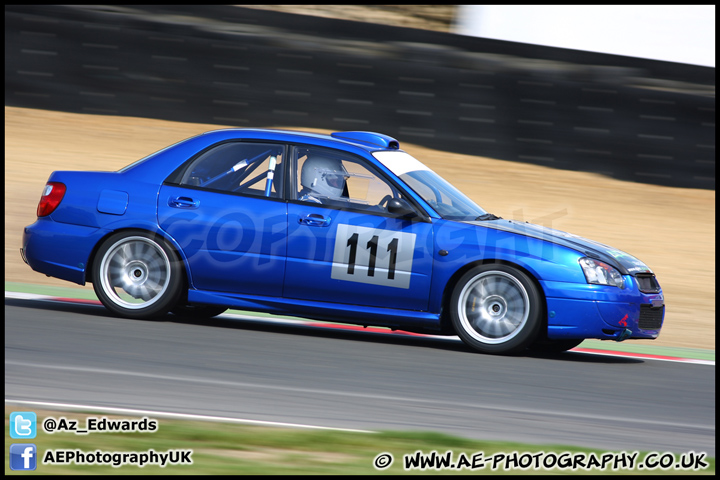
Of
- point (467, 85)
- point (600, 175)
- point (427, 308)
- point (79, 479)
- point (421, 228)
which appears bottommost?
point (79, 479)

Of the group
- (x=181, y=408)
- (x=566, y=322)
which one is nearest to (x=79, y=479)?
(x=181, y=408)

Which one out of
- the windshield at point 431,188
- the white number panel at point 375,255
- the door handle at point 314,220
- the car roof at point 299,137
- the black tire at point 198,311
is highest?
the car roof at point 299,137

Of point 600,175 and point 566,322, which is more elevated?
point 600,175

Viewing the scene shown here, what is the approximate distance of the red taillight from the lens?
7.52 metres

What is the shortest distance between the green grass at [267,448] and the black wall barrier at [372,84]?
13382mm

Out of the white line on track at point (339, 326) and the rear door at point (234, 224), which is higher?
the rear door at point (234, 224)

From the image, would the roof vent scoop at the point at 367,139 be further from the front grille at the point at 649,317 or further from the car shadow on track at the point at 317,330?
A: the front grille at the point at 649,317

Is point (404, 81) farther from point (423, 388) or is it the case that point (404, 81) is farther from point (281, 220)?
point (423, 388)

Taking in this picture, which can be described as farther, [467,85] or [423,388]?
[467,85]

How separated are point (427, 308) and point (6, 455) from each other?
372cm

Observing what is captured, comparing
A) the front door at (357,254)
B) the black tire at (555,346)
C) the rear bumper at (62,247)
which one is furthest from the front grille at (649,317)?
the rear bumper at (62,247)

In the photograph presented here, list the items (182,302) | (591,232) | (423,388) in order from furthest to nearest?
(591,232) → (182,302) → (423,388)

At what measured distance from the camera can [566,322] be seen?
Result: 22.5ft

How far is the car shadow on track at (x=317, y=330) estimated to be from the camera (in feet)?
24.7
